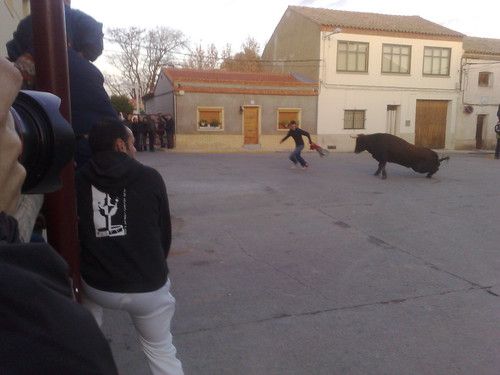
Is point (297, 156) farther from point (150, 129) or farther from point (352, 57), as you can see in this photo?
point (352, 57)

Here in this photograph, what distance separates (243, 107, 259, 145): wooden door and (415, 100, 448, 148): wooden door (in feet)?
33.1

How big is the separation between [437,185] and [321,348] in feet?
29.8

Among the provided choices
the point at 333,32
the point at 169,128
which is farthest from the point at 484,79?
the point at 169,128

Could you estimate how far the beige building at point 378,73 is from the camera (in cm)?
2486

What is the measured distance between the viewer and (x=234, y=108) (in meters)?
23.9

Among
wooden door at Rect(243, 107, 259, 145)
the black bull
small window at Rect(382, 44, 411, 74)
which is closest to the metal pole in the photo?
the black bull

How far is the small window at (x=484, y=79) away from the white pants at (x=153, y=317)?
97.3 feet

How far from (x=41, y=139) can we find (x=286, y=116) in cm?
2430

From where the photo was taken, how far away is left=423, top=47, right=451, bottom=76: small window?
1032 inches

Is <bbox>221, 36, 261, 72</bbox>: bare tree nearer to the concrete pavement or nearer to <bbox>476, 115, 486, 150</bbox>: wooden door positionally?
<bbox>476, 115, 486, 150</bbox>: wooden door

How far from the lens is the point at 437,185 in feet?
36.2

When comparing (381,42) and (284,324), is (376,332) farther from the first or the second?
(381,42)

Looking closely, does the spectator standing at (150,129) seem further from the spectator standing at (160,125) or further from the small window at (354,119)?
the small window at (354,119)

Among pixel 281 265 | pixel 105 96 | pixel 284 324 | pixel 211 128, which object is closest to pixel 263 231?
pixel 281 265
